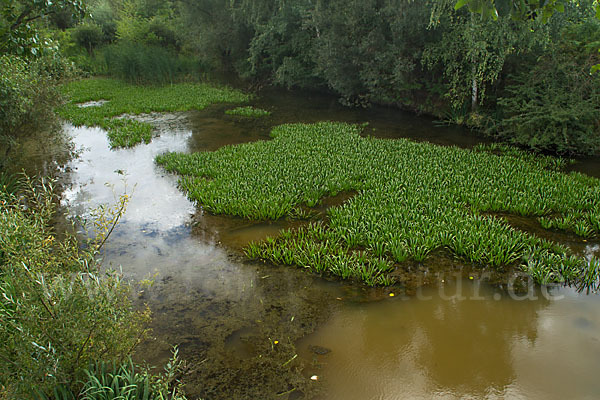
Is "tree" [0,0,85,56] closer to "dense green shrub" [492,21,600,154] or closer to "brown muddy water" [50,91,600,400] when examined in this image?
"brown muddy water" [50,91,600,400]

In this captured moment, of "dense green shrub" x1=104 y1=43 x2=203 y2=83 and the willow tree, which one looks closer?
the willow tree

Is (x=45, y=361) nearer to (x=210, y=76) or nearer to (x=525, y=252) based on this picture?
(x=525, y=252)

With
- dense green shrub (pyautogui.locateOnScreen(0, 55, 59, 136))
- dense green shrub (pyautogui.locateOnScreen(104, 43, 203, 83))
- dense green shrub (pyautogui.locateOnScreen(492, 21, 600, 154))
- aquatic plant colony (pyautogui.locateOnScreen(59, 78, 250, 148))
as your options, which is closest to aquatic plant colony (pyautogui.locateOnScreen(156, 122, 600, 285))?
dense green shrub (pyautogui.locateOnScreen(492, 21, 600, 154))

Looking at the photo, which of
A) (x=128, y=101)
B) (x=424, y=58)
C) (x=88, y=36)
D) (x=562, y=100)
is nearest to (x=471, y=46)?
(x=424, y=58)

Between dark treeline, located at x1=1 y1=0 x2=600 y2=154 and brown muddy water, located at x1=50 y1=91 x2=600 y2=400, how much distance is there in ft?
11.1

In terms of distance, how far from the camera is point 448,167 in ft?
31.5

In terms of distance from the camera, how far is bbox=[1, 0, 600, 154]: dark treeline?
11.1m

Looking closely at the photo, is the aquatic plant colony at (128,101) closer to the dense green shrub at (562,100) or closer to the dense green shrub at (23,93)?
the dense green shrub at (23,93)

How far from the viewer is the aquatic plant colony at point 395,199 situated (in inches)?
241

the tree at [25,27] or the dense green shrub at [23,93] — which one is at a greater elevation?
the tree at [25,27]

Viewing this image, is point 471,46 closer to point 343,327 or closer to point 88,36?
point 343,327

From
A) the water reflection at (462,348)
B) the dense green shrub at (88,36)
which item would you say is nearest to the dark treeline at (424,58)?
the water reflection at (462,348)

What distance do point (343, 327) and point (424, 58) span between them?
12.3 meters

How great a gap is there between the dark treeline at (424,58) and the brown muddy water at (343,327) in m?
3.39
